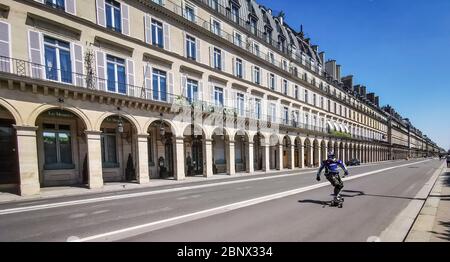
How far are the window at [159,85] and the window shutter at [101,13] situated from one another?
14.7 feet

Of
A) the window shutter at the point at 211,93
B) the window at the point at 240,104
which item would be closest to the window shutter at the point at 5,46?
the window shutter at the point at 211,93

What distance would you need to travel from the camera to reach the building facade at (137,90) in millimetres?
12964

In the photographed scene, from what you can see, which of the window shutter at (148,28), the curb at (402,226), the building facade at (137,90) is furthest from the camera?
the window shutter at (148,28)

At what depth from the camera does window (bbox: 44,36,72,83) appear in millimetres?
13844

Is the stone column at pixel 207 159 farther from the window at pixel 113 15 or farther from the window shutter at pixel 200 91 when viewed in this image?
the window at pixel 113 15

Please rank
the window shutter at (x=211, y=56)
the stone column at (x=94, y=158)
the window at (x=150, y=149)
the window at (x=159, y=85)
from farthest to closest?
the window shutter at (x=211, y=56)
the window at (x=150, y=149)
the window at (x=159, y=85)
the stone column at (x=94, y=158)

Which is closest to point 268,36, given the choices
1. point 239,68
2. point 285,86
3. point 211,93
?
point 285,86

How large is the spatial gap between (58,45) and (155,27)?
23.0 feet

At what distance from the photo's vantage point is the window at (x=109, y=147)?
1825 cm

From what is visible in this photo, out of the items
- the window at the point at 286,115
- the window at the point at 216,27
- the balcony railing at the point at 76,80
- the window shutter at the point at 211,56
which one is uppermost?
the window at the point at 216,27

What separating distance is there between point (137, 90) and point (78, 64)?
3.89m

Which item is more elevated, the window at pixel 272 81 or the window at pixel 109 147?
the window at pixel 272 81

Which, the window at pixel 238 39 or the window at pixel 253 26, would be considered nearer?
the window at pixel 238 39
